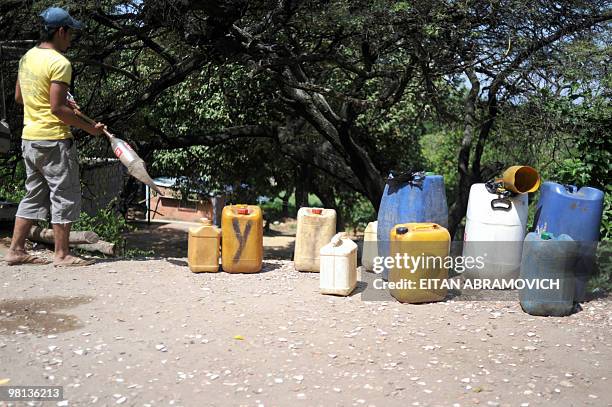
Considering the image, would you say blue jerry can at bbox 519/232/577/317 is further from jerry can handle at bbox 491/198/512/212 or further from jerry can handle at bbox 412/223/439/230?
jerry can handle at bbox 412/223/439/230

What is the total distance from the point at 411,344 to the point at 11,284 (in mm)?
3362

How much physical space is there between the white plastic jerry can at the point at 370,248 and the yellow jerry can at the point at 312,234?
0.46 metres

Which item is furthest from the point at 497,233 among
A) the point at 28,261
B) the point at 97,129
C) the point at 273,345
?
the point at 28,261

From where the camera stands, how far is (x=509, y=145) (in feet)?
34.3

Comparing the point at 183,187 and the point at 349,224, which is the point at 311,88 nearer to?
the point at 183,187

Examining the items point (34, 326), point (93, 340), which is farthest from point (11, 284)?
point (93, 340)

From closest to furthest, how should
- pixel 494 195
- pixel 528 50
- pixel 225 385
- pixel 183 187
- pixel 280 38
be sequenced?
pixel 225 385 → pixel 494 195 → pixel 528 50 → pixel 280 38 → pixel 183 187

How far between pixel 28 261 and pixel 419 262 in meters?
3.56

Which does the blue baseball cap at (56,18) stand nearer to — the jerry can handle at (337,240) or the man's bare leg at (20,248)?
the man's bare leg at (20,248)

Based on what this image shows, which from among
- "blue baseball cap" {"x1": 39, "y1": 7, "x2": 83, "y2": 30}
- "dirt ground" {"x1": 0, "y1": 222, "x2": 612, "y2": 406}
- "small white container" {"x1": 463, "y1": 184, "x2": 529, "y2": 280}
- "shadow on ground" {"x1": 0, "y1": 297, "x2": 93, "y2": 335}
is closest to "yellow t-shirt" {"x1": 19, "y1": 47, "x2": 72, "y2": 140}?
"blue baseball cap" {"x1": 39, "y1": 7, "x2": 83, "y2": 30}

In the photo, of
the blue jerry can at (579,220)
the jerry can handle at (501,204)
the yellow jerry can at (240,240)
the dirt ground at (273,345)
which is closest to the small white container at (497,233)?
the jerry can handle at (501,204)

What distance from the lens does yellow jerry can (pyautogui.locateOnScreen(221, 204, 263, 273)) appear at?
258 inches

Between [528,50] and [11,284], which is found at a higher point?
[528,50]

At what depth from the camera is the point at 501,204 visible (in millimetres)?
6152
